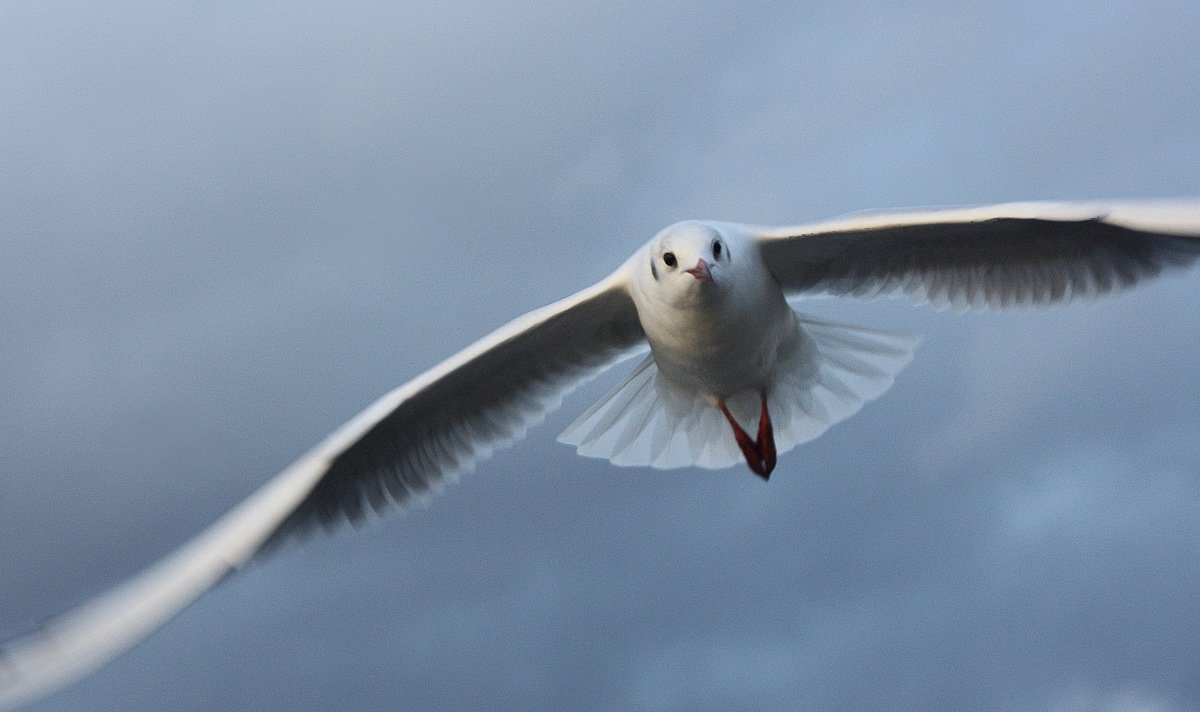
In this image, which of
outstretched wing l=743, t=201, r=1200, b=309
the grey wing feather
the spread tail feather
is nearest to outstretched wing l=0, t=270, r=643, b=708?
the grey wing feather

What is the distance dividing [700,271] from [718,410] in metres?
1.63

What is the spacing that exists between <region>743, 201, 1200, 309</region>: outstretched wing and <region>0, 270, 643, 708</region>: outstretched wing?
1028 millimetres

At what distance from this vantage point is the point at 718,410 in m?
8.62

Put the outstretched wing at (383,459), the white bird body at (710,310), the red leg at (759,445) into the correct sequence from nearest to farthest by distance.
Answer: the outstretched wing at (383,459) < the white bird body at (710,310) < the red leg at (759,445)

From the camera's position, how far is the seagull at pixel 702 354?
7156mm

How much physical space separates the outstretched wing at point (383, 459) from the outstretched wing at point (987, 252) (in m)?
1.03

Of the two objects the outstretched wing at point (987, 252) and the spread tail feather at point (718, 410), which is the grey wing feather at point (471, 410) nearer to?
the spread tail feather at point (718, 410)

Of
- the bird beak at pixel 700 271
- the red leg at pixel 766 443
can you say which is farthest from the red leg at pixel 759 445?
the bird beak at pixel 700 271

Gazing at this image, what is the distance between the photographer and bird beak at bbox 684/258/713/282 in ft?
23.4

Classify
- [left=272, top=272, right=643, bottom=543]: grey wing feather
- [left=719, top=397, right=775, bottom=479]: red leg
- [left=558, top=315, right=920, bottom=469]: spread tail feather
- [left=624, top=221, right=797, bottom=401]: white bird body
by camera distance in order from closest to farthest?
1. [left=624, top=221, right=797, bottom=401]: white bird body
2. [left=272, top=272, right=643, bottom=543]: grey wing feather
3. [left=719, top=397, right=775, bottom=479]: red leg
4. [left=558, top=315, right=920, bottom=469]: spread tail feather

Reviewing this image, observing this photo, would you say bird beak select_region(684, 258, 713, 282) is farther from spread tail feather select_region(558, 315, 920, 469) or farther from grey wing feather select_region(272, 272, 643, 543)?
spread tail feather select_region(558, 315, 920, 469)

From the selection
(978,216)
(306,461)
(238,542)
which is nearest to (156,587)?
(238,542)

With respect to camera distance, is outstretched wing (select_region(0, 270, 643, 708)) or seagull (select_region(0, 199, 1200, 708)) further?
seagull (select_region(0, 199, 1200, 708))

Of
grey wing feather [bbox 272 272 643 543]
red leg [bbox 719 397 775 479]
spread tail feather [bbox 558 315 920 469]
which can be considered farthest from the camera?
spread tail feather [bbox 558 315 920 469]
